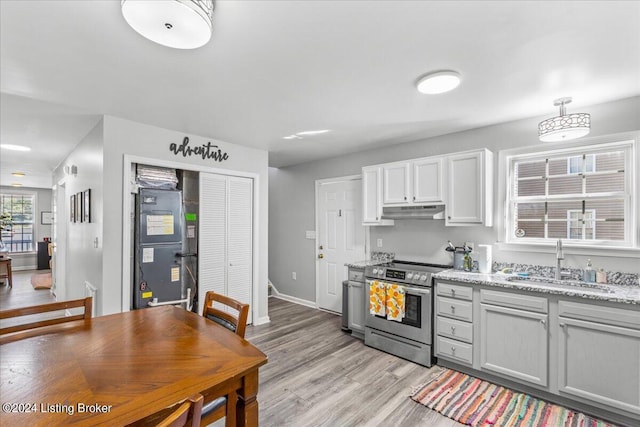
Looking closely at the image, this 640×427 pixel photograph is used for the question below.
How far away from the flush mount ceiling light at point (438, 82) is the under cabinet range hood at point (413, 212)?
55.1 inches

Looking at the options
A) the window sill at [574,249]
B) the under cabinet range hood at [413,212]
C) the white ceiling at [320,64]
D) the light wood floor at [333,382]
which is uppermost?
the white ceiling at [320,64]

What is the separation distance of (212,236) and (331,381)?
86.3 inches

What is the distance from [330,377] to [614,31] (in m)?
3.13

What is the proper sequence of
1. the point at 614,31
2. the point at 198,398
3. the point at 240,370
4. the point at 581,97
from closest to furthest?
the point at 198,398 < the point at 240,370 < the point at 614,31 < the point at 581,97

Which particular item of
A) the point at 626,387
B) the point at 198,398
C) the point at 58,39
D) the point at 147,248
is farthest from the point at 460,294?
the point at 58,39

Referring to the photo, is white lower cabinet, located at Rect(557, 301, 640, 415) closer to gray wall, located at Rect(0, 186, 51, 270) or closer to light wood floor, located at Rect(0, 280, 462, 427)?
light wood floor, located at Rect(0, 280, 462, 427)

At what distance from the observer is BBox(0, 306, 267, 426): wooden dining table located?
938 mm

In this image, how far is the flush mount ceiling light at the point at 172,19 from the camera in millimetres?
1190

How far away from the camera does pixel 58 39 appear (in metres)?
1.70

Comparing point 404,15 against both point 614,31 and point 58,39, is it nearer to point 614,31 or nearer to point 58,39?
point 614,31

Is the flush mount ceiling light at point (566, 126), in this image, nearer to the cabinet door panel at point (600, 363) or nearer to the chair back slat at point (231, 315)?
the cabinet door panel at point (600, 363)

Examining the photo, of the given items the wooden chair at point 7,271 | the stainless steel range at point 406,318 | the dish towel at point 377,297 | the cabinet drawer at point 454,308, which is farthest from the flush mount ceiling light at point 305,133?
the wooden chair at point 7,271

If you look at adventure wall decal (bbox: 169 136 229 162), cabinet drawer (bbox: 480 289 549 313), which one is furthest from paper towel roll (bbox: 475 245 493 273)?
adventure wall decal (bbox: 169 136 229 162)

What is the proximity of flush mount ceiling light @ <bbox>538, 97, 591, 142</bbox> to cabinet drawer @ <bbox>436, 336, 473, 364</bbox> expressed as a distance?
6.46 feet
